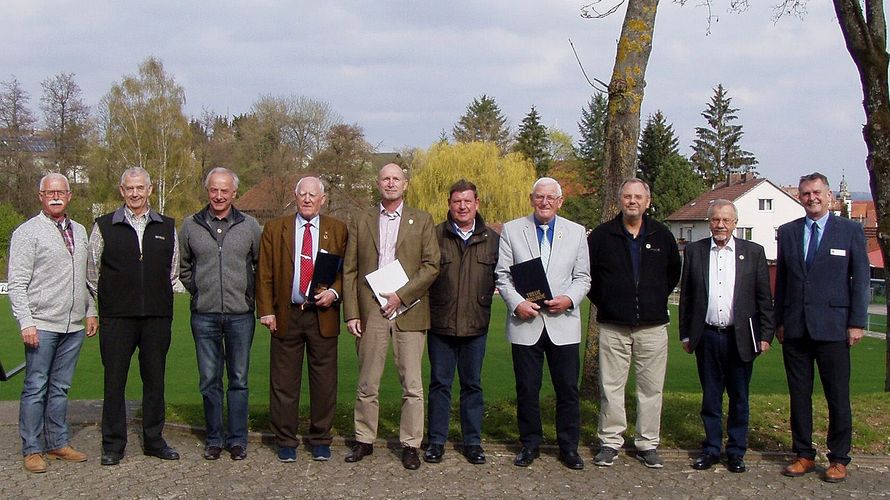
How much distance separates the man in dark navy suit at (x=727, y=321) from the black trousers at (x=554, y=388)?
0.86 meters

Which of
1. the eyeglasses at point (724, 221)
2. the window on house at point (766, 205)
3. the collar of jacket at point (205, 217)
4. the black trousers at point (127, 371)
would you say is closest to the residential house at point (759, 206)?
the window on house at point (766, 205)

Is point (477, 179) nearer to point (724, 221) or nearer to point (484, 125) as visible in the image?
point (484, 125)

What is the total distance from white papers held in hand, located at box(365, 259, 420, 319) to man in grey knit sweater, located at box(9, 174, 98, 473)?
208 centimetres

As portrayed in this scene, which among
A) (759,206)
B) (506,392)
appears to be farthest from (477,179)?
(506,392)

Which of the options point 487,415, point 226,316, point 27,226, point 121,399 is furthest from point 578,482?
point 27,226

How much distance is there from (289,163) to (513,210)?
47.0 feet

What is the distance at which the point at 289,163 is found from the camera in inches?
2042

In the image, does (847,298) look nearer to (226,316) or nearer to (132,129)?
(226,316)

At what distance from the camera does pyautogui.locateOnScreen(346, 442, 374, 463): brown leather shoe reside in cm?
596

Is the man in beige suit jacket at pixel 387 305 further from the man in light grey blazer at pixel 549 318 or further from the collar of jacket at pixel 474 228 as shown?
the man in light grey blazer at pixel 549 318

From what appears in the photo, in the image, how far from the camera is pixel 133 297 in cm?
590

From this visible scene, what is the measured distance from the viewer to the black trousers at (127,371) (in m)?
5.94

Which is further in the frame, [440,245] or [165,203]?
[165,203]

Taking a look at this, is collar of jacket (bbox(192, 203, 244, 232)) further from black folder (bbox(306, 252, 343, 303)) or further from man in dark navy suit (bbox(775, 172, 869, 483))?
man in dark navy suit (bbox(775, 172, 869, 483))
